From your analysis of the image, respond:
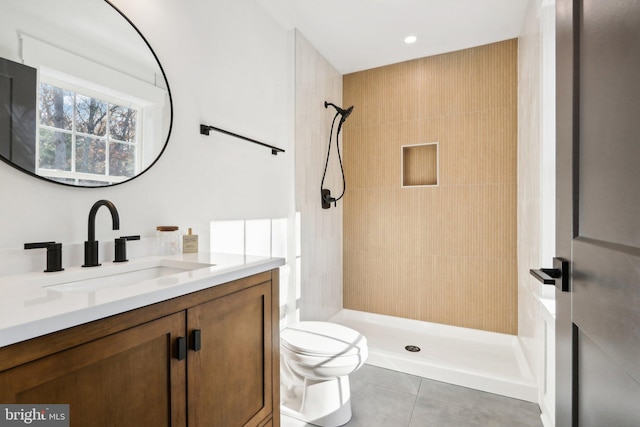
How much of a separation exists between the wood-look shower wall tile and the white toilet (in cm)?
132

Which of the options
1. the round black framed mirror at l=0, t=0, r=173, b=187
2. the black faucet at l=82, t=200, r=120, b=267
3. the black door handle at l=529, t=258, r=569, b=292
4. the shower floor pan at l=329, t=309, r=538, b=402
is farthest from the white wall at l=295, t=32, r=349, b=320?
the black door handle at l=529, t=258, r=569, b=292

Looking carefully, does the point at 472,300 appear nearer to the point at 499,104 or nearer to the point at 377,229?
the point at 377,229

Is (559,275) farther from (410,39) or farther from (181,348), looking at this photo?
(410,39)

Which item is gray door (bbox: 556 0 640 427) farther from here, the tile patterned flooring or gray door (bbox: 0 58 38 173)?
gray door (bbox: 0 58 38 173)

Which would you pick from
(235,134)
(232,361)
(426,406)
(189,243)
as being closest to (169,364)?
(232,361)

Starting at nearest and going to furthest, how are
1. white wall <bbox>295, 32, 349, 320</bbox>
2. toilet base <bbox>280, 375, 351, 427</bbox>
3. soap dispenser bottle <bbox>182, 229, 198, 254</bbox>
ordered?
soap dispenser bottle <bbox>182, 229, 198, 254</bbox>
toilet base <bbox>280, 375, 351, 427</bbox>
white wall <bbox>295, 32, 349, 320</bbox>

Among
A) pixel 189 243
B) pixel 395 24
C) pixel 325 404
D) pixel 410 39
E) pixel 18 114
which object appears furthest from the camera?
pixel 410 39

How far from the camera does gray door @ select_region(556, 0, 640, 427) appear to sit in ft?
1.72

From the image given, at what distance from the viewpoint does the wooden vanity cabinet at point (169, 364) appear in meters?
0.59

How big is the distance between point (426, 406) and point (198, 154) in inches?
74.4

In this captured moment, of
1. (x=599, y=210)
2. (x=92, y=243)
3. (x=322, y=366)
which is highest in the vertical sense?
(x=599, y=210)

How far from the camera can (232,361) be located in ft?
3.34

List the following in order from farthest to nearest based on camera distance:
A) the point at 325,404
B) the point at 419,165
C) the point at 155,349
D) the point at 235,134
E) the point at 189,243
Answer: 1. the point at 419,165
2. the point at 235,134
3. the point at 325,404
4. the point at 189,243
5. the point at 155,349

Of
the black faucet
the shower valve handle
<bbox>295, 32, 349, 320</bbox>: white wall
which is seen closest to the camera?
the black faucet
